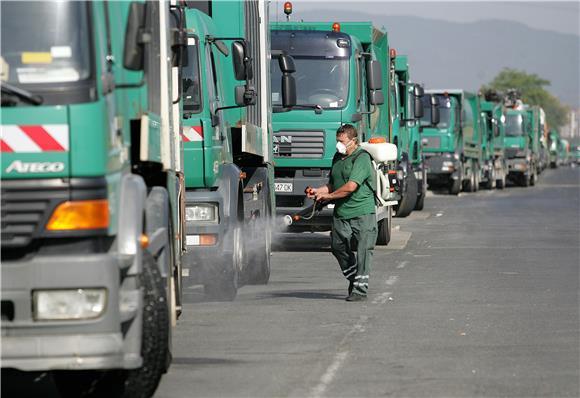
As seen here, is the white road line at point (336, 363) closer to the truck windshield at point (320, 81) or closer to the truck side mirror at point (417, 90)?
the truck windshield at point (320, 81)

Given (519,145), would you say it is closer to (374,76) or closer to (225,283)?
(374,76)

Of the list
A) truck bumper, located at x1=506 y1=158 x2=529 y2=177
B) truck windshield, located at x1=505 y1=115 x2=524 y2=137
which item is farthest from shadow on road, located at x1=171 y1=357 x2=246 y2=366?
truck windshield, located at x1=505 y1=115 x2=524 y2=137

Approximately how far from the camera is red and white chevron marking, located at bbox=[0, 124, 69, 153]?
7.38 metres

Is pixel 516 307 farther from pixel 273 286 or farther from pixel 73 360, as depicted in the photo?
pixel 73 360

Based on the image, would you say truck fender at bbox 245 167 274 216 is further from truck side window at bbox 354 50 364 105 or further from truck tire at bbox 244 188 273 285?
truck side window at bbox 354 50 364 105

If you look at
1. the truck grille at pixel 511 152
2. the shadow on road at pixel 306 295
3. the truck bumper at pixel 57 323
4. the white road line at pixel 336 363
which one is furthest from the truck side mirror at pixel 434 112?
the truck bumper at pixel 57 323

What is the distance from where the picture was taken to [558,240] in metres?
24.5

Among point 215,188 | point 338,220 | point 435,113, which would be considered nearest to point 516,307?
point 338,220

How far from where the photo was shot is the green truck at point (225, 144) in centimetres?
1391

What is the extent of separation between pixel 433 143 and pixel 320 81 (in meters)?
23.9

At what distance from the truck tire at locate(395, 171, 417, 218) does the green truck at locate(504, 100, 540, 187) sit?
27877mm

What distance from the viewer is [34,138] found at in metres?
7.37

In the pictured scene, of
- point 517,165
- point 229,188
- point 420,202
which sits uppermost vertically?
point 229,188

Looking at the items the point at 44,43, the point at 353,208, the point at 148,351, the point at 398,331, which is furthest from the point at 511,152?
the point at 44,43
